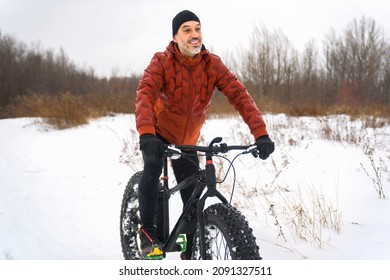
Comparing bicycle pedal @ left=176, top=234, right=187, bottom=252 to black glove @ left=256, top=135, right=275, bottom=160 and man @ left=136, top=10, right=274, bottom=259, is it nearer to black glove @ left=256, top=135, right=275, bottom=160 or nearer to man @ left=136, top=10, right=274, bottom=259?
man @ left=136, top=10, right=274, bottom=259

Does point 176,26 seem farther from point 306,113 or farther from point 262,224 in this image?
point 306,113

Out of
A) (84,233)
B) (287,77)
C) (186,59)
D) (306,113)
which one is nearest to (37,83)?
(287,77)

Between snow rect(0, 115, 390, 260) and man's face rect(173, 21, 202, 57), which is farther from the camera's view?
snow rect(0, 115, 390, 260)

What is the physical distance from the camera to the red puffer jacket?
2.24 m

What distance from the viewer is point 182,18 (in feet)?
7.48

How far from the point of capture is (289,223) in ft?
11.1

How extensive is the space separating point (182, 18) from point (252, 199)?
2456 mm

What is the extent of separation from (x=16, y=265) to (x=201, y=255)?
1303 millimetres

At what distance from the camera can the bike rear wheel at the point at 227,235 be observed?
67.5 inches

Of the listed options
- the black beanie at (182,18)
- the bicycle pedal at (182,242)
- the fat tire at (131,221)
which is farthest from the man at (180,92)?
the fat tire at (131,221)

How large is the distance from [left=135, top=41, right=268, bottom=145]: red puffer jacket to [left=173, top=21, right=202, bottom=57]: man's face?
0.06 m

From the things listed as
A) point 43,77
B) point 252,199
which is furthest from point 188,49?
point 43,77

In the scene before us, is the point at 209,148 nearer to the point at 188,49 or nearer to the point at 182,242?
the point at 188,49

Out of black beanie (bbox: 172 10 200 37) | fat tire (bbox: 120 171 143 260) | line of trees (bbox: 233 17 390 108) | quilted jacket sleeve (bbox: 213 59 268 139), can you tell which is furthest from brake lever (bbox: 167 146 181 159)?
line of trees (bbox: 233 17 390 108)
